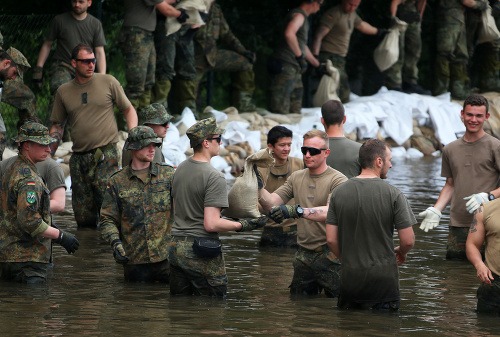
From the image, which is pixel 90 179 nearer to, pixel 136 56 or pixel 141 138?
pixel 141 138

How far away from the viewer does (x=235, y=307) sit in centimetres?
1122

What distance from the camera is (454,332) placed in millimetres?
10477

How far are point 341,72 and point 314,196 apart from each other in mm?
13347

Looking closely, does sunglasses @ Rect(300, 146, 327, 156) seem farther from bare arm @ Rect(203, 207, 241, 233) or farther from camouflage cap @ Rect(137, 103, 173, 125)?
camouflage cap @ Rect(137, 103, 173, 125)

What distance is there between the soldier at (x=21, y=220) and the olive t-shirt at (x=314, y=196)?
198 cm

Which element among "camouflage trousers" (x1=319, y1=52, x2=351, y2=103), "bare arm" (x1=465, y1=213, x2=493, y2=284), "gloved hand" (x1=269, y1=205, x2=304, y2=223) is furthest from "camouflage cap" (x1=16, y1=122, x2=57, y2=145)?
"camouflage trousers" (x1=319, y1=52, x2=351, y2=103)

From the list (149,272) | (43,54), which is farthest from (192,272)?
(43,54)

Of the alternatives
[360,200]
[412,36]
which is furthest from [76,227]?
[412,36]

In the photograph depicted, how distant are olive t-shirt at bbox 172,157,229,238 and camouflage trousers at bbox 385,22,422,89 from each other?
1452 cm

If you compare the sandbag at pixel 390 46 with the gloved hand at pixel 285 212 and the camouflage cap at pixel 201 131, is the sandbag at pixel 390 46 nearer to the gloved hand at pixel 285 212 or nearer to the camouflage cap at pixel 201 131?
the camouflage cap at pixel 201 131

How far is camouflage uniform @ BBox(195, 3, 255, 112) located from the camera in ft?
71.1

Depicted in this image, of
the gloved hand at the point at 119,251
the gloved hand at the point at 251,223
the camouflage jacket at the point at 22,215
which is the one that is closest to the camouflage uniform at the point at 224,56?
the camouflage jacket at the point at 22,215

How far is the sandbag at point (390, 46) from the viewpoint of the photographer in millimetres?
24766

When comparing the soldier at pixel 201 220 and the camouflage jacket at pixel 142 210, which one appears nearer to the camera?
the soldier at pixel 201 220
